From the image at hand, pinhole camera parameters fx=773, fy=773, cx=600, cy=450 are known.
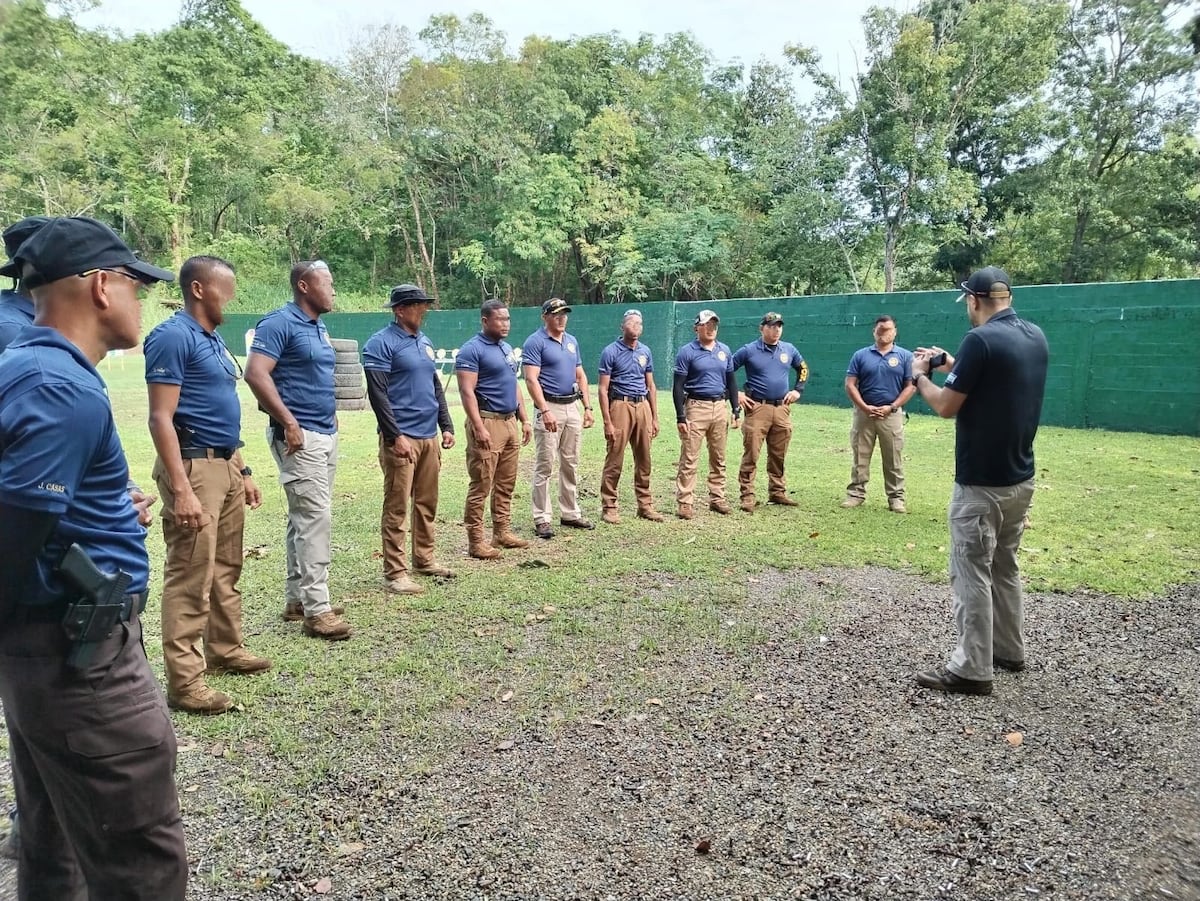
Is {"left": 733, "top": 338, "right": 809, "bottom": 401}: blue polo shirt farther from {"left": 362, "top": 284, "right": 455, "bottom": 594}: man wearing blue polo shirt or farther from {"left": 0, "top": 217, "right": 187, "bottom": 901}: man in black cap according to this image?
{"left": 0, "top": 217, "right": 187, "bottom": 901}: man in black cap

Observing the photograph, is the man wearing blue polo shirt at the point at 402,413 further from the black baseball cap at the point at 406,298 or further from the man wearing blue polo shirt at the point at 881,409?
the man wearing blue polo shirt at the point at 881,409

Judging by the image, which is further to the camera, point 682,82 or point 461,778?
point 682,82

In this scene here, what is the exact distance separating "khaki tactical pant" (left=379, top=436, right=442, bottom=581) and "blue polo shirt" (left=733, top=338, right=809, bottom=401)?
12.6 feet

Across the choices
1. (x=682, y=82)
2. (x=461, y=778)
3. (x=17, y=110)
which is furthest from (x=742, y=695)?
(x=17, y=110)

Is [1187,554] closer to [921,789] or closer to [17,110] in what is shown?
[921,789]

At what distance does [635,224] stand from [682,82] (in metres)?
9.30

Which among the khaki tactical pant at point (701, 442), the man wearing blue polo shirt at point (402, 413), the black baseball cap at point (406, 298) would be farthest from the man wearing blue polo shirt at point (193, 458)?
the khaki tactical pant at point (701, 442)

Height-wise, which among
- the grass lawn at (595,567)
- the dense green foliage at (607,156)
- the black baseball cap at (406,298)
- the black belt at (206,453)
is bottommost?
the grass lawn at (595,567)

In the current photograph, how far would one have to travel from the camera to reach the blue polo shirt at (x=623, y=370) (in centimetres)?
758

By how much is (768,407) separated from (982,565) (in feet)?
14.6

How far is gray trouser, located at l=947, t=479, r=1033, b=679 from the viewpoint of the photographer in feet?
12.4

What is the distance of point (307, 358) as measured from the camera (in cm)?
448

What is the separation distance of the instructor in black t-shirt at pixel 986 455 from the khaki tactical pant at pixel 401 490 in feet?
10.9

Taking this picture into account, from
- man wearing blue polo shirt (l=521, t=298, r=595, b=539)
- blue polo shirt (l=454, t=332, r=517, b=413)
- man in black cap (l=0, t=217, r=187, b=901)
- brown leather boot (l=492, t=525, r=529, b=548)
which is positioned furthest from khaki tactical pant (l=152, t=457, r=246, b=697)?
man wearing blue polo shirt (l=521, t=298, r=595, b=539)
